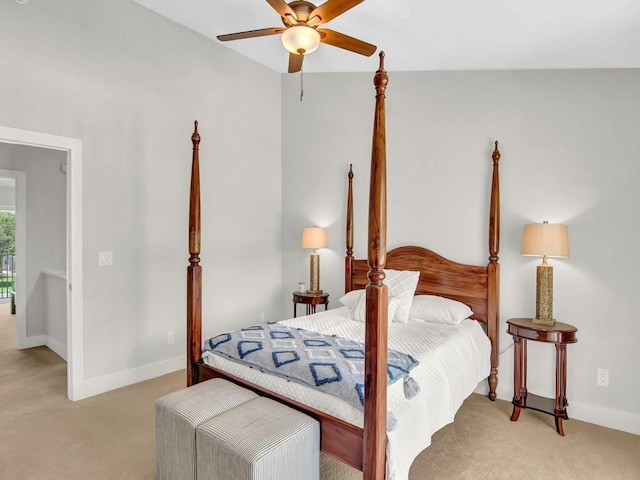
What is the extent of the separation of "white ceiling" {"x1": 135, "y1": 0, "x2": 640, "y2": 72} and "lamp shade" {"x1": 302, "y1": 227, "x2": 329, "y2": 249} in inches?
69.4

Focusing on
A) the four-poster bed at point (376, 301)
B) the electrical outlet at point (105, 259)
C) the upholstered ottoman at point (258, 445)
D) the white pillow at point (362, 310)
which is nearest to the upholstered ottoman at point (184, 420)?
the upholstered ottoman at point (258, 445)

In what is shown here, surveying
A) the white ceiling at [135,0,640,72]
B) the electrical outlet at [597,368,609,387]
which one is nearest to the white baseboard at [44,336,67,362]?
the white ceiling at [135,0,640,72]

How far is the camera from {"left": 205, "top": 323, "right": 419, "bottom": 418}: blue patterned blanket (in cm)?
191

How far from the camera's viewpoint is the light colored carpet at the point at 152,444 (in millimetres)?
2273

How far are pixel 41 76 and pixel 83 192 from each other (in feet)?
2.93

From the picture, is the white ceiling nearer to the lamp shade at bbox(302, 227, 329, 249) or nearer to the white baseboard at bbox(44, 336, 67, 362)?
the lamp shade at bbox(302, 227, 329, 249)

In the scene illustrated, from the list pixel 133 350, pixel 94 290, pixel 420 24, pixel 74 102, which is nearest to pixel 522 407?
pixel 420 24

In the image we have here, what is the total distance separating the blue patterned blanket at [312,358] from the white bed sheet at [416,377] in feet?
0.17

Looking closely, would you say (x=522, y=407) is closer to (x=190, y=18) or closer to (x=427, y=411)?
(x=427, y=411)

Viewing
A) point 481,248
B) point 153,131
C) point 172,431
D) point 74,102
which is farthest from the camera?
point 153,131

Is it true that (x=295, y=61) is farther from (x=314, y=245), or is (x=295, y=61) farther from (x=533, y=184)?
(x=533, y=184)

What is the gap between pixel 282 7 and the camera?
2.27 m

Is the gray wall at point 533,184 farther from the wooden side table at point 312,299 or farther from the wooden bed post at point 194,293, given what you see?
the wooden bed post at point 194,293

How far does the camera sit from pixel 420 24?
284cm
